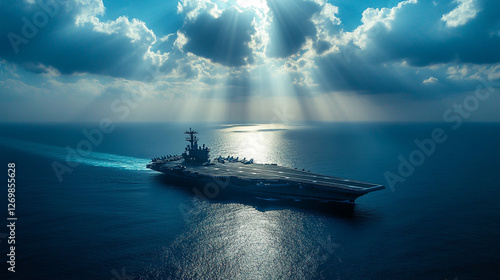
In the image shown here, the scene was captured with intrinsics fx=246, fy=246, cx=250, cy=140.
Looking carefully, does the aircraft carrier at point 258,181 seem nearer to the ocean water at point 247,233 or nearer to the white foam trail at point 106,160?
the ocean water at point 247,233

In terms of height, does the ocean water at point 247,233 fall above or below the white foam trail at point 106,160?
below

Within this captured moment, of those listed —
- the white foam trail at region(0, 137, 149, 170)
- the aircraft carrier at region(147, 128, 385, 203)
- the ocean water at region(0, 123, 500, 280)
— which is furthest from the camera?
the white foam trail at region(0, 137, 149, 170)

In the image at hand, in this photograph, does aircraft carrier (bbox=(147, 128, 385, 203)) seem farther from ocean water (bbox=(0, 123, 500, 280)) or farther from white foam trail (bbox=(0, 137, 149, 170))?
white foam trail (bbox=(0, 137, 149, 170))

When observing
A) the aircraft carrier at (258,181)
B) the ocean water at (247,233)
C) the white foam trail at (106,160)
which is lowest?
the ocean water at (247,233)

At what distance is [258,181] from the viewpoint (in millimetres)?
42562

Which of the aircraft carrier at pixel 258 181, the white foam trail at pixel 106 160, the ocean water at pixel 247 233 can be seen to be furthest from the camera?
the white foam trail at pixel 106 160

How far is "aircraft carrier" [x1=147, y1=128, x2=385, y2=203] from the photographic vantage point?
38.0 meters

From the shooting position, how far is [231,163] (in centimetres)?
6106

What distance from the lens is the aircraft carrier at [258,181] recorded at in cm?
3797

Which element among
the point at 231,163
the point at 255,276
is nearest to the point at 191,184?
the point at 231,163

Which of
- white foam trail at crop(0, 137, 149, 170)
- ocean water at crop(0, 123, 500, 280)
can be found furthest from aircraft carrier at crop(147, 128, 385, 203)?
white foam trail at crop(0, 137, 149, 170)

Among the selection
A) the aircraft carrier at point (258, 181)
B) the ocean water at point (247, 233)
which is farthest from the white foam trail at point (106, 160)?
the ocean water at point (247, 233)

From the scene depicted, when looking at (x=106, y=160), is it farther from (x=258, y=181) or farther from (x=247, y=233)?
(x=247, y=233)

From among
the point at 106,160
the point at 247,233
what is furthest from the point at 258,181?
the point at 106,160
